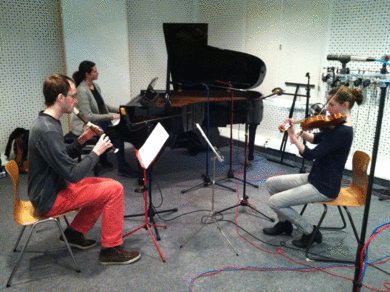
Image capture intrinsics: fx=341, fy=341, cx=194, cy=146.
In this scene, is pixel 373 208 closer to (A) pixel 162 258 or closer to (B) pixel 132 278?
(A) pixel 162 258

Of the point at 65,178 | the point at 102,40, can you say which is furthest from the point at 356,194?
the point at 102,40

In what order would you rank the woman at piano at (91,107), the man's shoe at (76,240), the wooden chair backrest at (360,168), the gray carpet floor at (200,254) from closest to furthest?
1. the gray carpet floor at (200,254)
2. the wooden chair backrest at (360,168)
3. the man's shoe at (76,240)
4. the woman at piano at (91,107)

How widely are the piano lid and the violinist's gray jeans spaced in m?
1.96

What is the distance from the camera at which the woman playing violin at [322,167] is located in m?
2.69

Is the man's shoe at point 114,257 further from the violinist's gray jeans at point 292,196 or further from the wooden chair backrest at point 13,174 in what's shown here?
the violinist's gray jeans at point 292,196

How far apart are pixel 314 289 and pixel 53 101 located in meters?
2.39

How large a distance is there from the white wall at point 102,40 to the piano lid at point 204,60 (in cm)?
143

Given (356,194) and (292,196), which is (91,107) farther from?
(356,194)

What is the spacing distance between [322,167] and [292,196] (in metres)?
0.35

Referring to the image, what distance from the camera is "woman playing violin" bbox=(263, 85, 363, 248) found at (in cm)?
269

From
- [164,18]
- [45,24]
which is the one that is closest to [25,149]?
[45,24]

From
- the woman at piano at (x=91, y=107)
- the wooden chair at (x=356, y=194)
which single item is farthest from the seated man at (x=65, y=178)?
the wooden chair at (x=356, y=194)

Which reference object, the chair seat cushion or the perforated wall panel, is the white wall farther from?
the chair seat cushion

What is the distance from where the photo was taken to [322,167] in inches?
111
